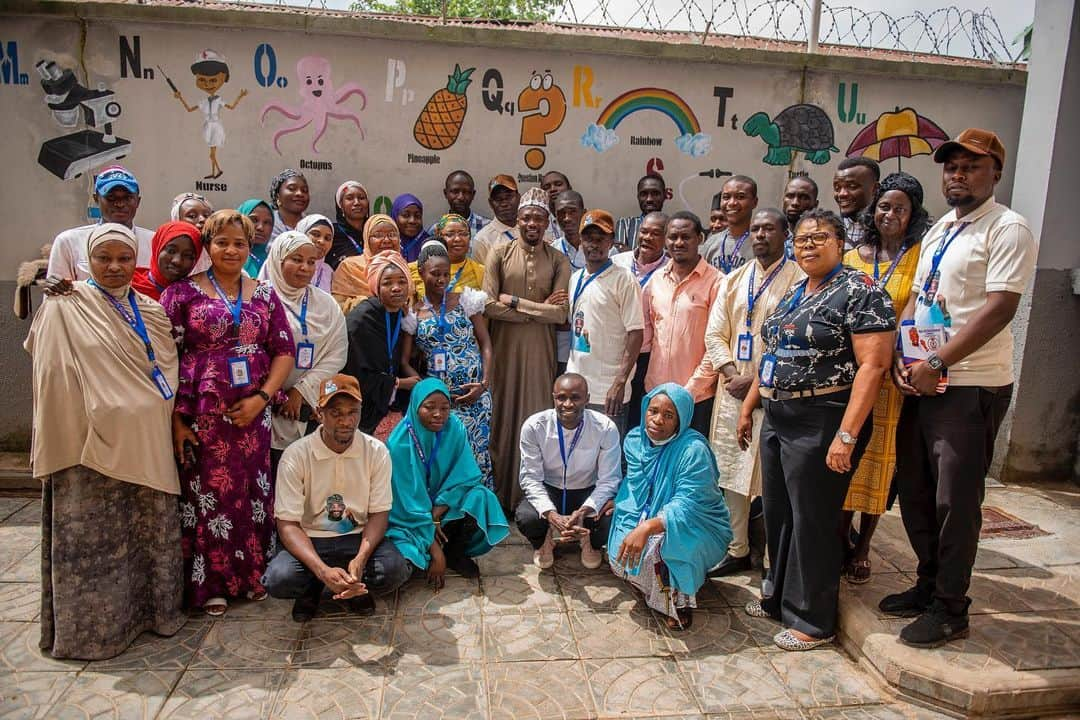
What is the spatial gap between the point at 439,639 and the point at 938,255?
2.94 m

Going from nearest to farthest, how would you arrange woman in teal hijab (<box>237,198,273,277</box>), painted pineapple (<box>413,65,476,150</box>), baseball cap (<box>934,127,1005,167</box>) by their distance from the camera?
baseball cap (<box>934,127,1005,167</box>) → woman in teal hijab (<box>237,198,273,277</box>) → painted pineapple (<box>413,65,476,150</box>)

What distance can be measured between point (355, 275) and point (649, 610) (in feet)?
8.88

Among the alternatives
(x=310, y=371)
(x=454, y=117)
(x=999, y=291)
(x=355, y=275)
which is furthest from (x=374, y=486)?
(x=454, y=117)

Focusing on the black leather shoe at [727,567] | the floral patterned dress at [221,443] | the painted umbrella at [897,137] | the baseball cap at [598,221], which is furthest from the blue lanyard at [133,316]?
the painted umbrella at [897,137]

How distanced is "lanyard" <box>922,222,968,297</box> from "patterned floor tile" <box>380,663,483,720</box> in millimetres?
2663

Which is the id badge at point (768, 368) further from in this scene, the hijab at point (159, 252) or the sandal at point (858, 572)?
the hijab at point (159, 252)

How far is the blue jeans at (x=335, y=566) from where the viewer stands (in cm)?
366

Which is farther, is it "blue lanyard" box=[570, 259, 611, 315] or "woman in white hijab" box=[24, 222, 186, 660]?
"blue lanyard" box=[570, 259, 611, 315]

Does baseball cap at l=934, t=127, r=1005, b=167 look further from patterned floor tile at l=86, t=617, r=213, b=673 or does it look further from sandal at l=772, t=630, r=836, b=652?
patterned floor tile at l=86, t=617, r=213, b=673

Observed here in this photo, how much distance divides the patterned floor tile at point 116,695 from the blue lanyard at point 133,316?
4.52ft

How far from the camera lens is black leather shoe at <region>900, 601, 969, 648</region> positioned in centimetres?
340

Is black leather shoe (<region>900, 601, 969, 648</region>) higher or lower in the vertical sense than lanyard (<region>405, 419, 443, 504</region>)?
lower

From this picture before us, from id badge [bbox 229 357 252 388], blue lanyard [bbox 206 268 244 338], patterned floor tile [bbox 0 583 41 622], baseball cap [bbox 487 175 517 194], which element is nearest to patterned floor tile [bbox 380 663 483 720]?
id badge [bbox 229 357 252 388]

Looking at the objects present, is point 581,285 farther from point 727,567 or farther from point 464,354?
point 727,567
